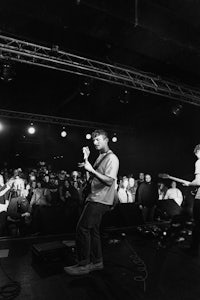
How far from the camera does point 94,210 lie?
9.73 feet

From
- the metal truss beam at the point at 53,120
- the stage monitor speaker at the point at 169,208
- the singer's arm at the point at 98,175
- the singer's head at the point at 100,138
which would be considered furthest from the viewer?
the metal truss beam at the point at 53,120

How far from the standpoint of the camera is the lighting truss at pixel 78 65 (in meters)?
4.66

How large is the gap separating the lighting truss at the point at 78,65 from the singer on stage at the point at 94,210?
2485 millimetres

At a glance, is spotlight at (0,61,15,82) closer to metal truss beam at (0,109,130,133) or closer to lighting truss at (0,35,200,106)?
lighting truss at (0,35,200,106)

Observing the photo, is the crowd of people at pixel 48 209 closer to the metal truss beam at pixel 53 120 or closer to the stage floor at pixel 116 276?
the stage floor at pixel 116 276

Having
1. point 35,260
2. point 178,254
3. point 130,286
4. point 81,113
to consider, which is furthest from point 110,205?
point 81,113

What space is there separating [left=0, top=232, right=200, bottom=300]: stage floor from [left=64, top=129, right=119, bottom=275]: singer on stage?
0.41ft

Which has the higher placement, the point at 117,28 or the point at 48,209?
the point at 117,28

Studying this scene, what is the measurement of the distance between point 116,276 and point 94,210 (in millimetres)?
760

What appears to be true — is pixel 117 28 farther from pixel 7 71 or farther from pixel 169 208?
pixel 169 208

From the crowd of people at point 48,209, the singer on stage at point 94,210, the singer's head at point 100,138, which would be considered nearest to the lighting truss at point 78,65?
the crowd of people at point 48,209

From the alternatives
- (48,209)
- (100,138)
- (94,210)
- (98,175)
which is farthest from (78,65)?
(94,210)

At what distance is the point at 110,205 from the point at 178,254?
1.43m

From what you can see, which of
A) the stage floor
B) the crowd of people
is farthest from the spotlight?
the stage floor
